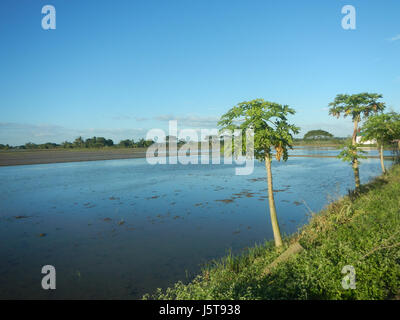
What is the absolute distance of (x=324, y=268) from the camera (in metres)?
5.71

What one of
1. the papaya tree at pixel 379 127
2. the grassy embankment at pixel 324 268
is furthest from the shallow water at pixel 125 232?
the papaya tree at pixel 379 127

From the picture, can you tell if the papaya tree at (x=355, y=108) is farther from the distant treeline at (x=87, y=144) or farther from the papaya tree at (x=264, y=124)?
the distant treeline at (x=87, y=144)

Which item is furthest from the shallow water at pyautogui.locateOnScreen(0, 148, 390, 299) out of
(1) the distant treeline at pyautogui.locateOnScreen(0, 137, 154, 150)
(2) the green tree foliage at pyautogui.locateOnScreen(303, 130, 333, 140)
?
(2) the green tree foliage at pyautogui.locateOnScreen(303, 130, 333, 140)

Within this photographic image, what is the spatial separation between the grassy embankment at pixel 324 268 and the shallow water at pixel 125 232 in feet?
4.94

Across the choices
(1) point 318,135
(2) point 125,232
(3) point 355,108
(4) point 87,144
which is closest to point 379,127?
(3) point 355,108

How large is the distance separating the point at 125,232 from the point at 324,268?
32.7 feet

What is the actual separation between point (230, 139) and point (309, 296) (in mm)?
5490

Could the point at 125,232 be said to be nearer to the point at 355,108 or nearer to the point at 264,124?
the point at 264,124

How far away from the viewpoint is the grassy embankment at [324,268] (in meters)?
4.84

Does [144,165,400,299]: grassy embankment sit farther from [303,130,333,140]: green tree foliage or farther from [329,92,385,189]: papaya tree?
[303,130,333,140]: green tree foliage

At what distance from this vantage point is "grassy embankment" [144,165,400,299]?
484 cm

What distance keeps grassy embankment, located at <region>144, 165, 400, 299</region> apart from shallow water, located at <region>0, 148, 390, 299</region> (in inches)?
59.2

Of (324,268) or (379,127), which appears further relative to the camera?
(379,127)

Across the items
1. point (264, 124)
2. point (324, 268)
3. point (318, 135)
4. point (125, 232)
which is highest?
point (318, 135)
